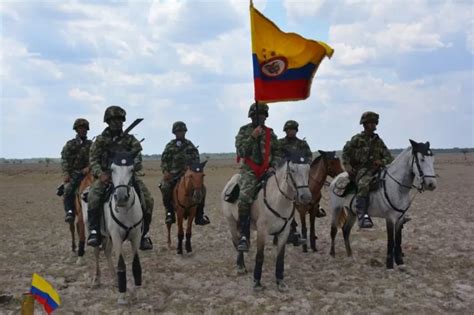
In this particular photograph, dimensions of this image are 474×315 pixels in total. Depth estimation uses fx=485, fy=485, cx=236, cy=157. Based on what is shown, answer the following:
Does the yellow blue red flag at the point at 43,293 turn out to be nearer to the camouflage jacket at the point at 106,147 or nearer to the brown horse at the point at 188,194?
the camouflage jacket at the point at 106,147

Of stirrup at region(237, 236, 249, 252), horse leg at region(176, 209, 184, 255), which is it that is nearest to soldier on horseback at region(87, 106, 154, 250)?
stirrup at region(237, 236, 249, 252)

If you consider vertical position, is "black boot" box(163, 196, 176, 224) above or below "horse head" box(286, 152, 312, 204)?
below

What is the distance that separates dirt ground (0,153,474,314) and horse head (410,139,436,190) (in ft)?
6.28

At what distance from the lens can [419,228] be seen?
15320 millimetres

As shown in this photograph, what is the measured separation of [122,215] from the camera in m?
8.22

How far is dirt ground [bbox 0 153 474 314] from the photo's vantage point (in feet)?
26.8

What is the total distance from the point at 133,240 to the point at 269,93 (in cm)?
362

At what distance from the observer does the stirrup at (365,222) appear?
10641 mm

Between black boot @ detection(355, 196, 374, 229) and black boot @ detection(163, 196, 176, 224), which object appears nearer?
black boot @ detection(355, 196, 374, 229)

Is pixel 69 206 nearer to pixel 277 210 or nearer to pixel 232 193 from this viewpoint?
pixel 232 193

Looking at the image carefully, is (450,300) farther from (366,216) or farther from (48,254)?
(48,254)

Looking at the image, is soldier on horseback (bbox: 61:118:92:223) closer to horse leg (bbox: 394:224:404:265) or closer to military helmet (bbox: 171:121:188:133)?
military helmet (bbox: 171:121:188:133)

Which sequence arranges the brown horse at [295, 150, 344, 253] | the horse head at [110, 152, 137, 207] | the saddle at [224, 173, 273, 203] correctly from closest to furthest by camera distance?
the horse head at [110, 152, 137, 207]
the saddle at [224, 173, 273, 203]
the brown horse at [295, 150, 344, 253]

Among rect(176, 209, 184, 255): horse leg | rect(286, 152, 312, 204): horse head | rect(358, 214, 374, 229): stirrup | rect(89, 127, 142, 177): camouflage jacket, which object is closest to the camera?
rect(286, 152, 312, 204): horse head
